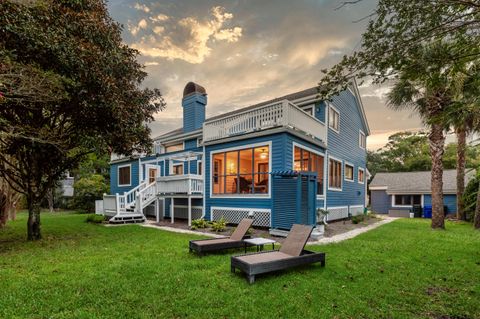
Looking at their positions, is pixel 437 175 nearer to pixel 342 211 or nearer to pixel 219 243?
pixel 342 211

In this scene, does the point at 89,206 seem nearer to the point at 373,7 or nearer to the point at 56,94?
the point at 56,94

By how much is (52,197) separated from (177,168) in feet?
53.8

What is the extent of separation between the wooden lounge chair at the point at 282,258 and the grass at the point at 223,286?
0.20 m

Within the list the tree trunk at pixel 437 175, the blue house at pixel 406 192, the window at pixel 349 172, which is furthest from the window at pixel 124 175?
the blue house at pixel 406 192

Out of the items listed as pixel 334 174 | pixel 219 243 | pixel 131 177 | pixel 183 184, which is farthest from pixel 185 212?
pixel 334 174

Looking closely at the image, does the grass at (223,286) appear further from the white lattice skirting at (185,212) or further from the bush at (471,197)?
the bush at (471,197)

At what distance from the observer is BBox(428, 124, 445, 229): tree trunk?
12031 mm

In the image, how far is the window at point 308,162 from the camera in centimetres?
1223

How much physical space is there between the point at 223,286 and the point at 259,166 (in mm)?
9397

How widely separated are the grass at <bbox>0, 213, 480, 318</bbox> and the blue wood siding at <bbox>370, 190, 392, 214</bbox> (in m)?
20.2

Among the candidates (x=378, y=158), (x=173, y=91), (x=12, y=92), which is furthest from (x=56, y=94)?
(x=378, y=158)

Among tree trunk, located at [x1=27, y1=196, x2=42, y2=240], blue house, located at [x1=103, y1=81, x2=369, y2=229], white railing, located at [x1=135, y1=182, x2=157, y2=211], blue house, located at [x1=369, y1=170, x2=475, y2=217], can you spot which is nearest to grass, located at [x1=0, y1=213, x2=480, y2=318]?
tree trunk, located at [x1=27, y1=196, x2=42, y2=240]

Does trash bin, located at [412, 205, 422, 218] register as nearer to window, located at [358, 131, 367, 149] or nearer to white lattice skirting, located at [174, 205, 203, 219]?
window, located at [358, 131, 367, 149]

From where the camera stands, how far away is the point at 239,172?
1195 centimetres
